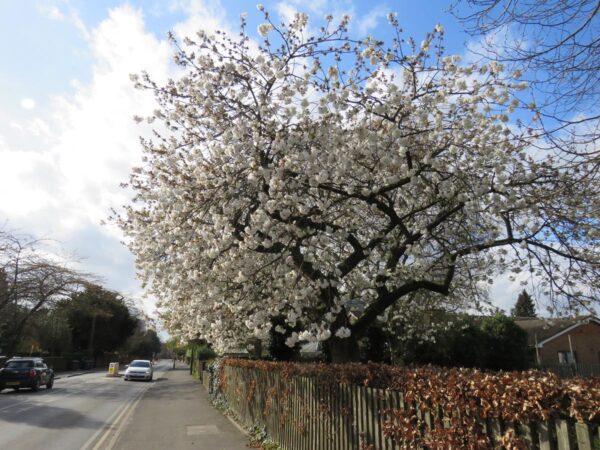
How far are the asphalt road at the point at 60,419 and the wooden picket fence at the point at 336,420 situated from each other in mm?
3711

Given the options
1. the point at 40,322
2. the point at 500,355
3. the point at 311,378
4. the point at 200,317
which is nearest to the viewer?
the point at 311,378

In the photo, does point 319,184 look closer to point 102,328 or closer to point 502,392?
point 502,392

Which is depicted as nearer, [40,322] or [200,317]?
[200,317]

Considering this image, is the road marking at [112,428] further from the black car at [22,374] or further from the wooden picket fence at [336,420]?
the black car at [22,374]

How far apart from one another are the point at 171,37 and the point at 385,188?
15.9ft

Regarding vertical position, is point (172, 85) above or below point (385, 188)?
above

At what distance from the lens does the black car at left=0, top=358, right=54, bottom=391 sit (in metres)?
23.0

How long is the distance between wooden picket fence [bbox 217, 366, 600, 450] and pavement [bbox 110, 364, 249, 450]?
0.82 m

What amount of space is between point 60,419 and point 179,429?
4.51 meters

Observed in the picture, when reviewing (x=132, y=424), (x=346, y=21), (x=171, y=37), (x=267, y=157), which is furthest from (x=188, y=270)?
(x=132, y=424)

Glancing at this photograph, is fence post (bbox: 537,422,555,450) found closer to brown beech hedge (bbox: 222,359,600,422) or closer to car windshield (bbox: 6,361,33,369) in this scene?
brown beech hedge (bbox: 222,359,600,422)

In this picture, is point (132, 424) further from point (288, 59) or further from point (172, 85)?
point (288, 59)

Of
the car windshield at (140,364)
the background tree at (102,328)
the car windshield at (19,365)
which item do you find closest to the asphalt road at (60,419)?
the car windshield at (19,365)

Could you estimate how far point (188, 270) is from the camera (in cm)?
976
